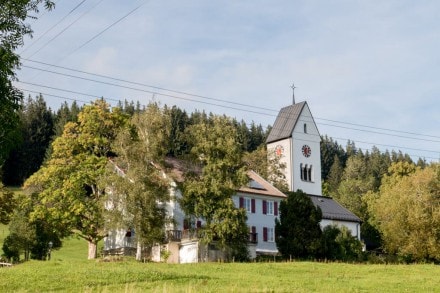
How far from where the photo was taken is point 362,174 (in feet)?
490

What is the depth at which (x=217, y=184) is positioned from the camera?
5331 cm

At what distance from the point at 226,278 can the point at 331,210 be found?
51.4 meters

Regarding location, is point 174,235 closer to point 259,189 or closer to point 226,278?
point 259,189

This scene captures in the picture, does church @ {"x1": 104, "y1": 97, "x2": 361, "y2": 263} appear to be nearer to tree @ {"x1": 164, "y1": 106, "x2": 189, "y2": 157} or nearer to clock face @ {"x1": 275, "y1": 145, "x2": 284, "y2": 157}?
clock face @ {"x1": 275, "y1": 145, "x2": 284, "y2": 157}

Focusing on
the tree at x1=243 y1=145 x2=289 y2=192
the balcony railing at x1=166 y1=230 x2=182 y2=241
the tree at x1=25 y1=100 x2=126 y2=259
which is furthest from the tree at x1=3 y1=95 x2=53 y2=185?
the balcony railing at x1=166 y1=230 x2=182 y2=241

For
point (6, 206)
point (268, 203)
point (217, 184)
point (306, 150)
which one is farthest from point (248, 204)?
point (306, 150)

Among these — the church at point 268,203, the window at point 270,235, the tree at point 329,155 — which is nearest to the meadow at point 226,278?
the church at point 268,203

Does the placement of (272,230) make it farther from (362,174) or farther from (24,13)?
(362,174)

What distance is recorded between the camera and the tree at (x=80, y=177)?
2258 inches

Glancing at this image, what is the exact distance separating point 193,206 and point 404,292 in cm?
2256

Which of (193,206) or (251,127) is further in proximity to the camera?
(251,127)

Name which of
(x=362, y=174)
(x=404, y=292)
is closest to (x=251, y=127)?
(x=362, y=174)

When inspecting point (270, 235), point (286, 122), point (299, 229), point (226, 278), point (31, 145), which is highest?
point (31, 145)

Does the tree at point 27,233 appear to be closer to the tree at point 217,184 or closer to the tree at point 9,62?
the tree at point 217,184
